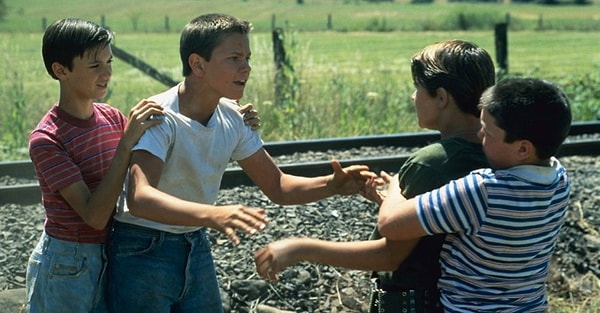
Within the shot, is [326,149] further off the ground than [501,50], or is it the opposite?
[326,149]

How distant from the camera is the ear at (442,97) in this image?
3.64 m

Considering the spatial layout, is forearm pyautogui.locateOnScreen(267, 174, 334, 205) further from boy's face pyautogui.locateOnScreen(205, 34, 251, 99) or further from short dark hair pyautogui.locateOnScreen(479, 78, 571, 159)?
short dark hair pyautogui.locateOnScreen(479, 78, 571, 159)

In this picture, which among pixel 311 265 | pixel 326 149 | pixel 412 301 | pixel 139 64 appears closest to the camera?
pixel 412 301

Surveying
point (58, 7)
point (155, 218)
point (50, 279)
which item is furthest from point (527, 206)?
point (58, 7)

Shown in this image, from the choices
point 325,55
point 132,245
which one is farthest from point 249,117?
point 325,55

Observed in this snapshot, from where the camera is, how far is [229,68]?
407 centimetres

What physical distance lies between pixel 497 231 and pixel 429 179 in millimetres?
297

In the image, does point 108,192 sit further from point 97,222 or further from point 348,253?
point 348,253

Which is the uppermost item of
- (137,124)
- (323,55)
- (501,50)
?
(137,124)

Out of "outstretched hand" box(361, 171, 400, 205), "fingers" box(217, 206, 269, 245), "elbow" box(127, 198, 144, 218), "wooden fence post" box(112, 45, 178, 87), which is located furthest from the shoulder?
"wooden fence post" box(112, 45, 178, 87)

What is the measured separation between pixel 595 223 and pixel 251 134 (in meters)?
4.12

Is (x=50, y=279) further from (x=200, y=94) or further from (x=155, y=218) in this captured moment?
(x=200, y=94)

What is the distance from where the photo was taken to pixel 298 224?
745 cm

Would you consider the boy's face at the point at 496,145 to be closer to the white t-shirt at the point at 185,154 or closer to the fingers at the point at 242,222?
the fingers at the point at 242,222
